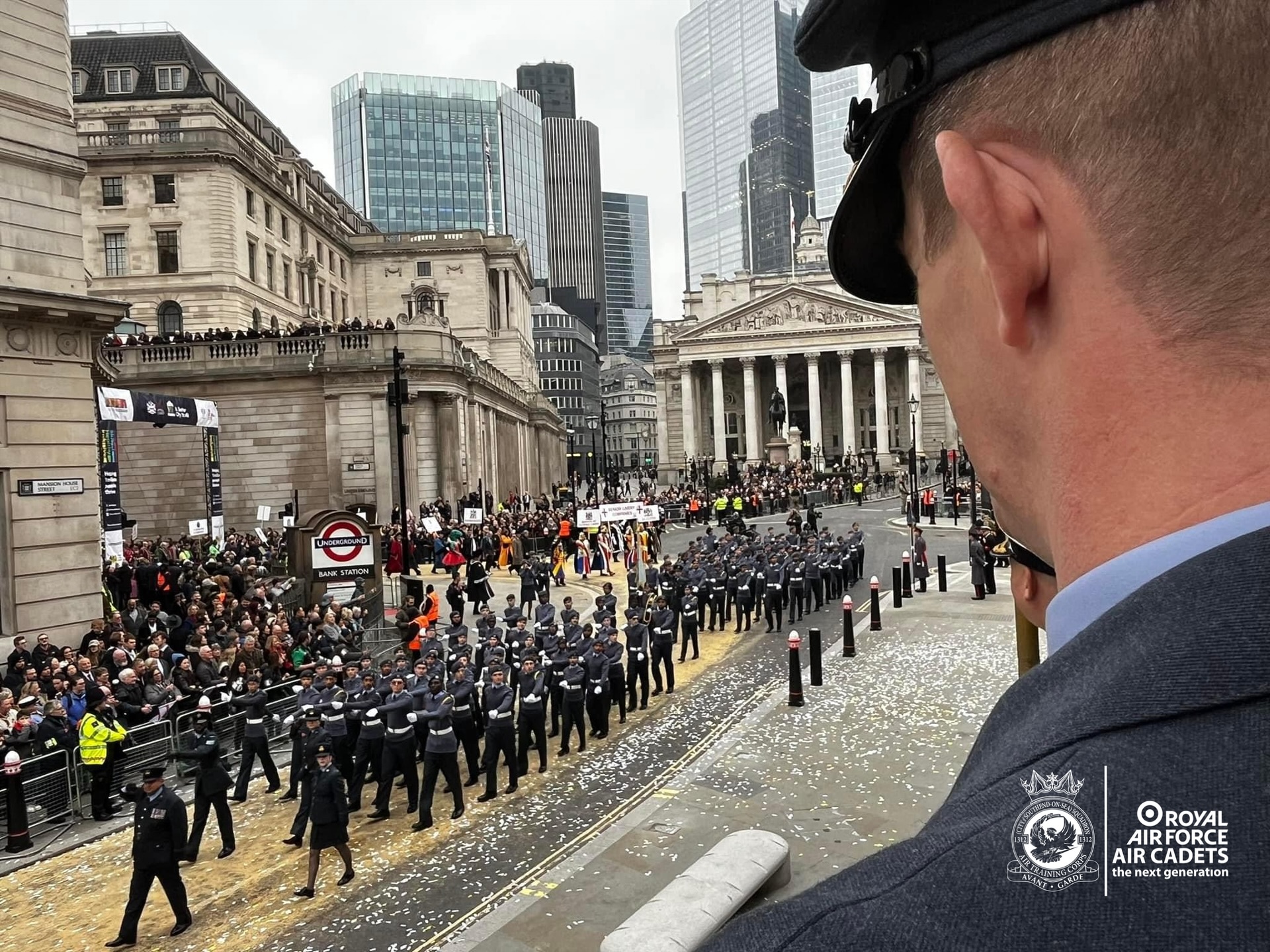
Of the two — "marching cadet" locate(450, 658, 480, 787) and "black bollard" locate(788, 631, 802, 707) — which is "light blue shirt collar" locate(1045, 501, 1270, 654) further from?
"black bollard" locate(788, 631, 802, 707)

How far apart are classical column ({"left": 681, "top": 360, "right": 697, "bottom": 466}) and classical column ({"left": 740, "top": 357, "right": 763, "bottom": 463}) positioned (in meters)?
5.75

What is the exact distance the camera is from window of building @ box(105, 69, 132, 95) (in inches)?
2217

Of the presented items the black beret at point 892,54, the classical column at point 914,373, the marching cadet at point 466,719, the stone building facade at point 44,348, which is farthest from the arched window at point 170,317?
the classical column at point 914,373

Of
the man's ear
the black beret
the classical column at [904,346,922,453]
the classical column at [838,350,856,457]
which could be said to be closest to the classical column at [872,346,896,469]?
the classical column at [904,346,922,453]

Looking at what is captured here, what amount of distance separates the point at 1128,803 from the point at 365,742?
12.3m

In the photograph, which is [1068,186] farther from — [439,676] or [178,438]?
[178,438]

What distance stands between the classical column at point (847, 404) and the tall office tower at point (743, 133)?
56958mm

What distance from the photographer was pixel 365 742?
11.7 metres

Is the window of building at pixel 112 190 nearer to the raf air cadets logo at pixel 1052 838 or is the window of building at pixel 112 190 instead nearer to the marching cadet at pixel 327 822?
the marching cadet at pixel 327 822

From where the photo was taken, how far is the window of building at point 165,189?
47625 millimetres

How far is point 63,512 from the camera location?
17.1 meters

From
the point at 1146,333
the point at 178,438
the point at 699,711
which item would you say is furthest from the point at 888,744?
the point at 178,438

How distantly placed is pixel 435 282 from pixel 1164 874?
75.2 metres

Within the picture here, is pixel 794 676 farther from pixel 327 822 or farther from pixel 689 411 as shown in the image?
pixel 689 411
